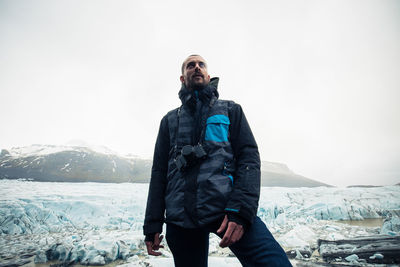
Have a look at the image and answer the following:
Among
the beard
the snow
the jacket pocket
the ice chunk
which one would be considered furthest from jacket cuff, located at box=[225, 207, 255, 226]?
the snow

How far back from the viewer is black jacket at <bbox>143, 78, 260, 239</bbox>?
1096 millimetres

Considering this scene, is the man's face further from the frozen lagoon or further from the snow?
the snow

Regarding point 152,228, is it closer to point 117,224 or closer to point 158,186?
point 158,186

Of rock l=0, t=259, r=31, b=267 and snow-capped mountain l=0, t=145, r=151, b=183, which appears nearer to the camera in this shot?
rock l=0, t=259, r=31, b=267

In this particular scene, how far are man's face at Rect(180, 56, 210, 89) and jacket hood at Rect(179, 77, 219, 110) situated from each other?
2.2 inches

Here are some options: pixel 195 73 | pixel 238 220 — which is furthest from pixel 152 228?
pixel 195 73

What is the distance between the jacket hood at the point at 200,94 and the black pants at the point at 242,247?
37.1 inches

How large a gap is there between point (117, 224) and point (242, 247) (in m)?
7.52

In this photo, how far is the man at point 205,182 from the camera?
42.2 inches

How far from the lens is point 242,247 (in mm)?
1076

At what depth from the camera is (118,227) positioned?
6875 mm

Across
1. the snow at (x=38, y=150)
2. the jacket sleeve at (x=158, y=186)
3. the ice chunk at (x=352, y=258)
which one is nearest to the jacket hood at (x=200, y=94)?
the jacket sleeve at (x=158, y=186)

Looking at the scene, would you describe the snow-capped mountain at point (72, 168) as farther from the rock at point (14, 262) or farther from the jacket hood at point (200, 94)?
the jacket hood at point (200, 94)

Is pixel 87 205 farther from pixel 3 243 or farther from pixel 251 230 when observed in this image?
pixel 251 230
